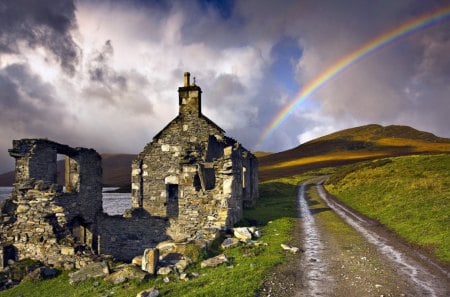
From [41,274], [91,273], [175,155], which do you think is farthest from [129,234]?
[91,273]

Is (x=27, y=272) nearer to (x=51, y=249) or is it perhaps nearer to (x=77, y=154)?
(x=51, y=249)

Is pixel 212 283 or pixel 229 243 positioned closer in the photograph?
pixel 212 283

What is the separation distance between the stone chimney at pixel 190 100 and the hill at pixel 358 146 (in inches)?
3652

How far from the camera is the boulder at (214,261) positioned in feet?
45.3

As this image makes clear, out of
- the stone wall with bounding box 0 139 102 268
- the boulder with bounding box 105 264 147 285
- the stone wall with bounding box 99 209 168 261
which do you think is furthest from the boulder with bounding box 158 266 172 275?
the stone wall with bounding box 99 209 168 261

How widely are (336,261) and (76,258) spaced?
1221cm

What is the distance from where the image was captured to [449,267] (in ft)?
43.3

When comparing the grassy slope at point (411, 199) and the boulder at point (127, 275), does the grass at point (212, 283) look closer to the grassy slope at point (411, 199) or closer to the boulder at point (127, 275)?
the boulder at point (127, 275)

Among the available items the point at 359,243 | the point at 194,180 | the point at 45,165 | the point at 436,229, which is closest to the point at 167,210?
the point at 194,180

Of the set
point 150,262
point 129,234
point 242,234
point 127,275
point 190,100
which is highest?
point 190,100

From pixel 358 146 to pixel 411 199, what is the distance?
126429mm

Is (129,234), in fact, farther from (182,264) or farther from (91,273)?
(182,264)

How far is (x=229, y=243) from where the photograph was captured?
54.8 ft

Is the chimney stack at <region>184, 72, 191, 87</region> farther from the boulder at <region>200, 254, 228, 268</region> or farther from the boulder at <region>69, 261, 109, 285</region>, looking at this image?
the boulder at <region>200, 254, 228, 268</region>
